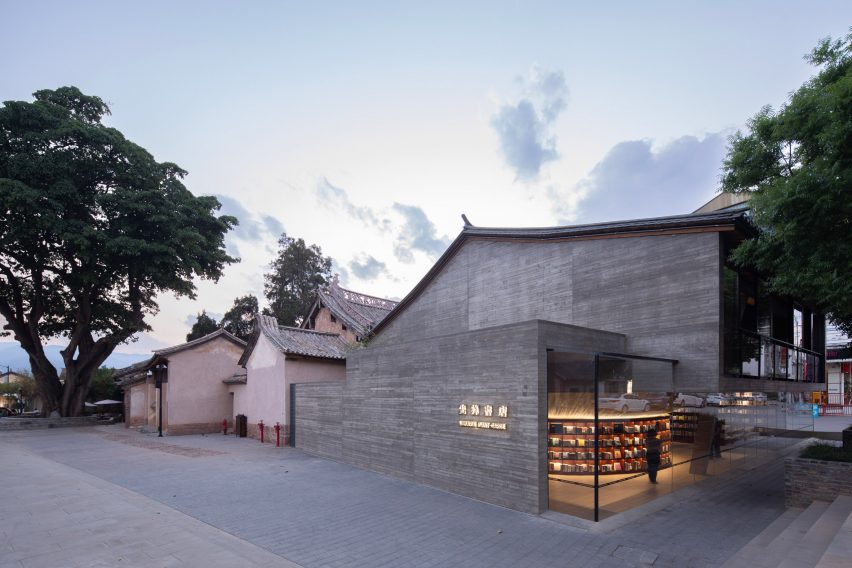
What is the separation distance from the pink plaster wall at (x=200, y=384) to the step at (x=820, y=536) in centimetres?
2187

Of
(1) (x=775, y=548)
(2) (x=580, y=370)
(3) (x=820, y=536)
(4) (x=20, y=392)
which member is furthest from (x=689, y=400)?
(4) (x=20, y=392)

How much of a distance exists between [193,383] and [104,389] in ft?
59.5

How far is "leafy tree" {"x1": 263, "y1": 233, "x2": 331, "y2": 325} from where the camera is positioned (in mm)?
38344

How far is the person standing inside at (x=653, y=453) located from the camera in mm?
10258

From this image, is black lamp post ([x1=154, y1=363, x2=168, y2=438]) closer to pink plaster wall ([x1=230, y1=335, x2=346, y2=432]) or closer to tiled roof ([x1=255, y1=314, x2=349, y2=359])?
pink plaster wall ([x1=230, y1=335, x2=346, y2=432])

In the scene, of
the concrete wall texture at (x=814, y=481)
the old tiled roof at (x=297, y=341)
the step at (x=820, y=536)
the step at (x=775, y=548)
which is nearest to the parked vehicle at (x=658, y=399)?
the concrete wall texture at (x=814, y=481)

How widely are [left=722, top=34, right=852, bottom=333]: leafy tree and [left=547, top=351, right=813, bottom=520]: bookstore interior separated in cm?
273

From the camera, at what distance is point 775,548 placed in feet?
20.6

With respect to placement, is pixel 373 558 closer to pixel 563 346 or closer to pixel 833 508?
pixel 563 346

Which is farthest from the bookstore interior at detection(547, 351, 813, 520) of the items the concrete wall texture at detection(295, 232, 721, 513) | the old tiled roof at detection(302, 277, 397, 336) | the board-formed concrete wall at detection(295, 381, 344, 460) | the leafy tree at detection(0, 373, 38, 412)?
the leafy tree at detection(0, 373, 38, 412)

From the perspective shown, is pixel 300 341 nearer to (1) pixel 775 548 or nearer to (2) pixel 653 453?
(2) pixel 653 453

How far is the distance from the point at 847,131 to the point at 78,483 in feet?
52.2

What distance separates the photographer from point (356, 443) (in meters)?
12.6

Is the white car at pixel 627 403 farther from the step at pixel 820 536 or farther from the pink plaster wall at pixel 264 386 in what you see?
the pink plaster wall at pixel 264 386
